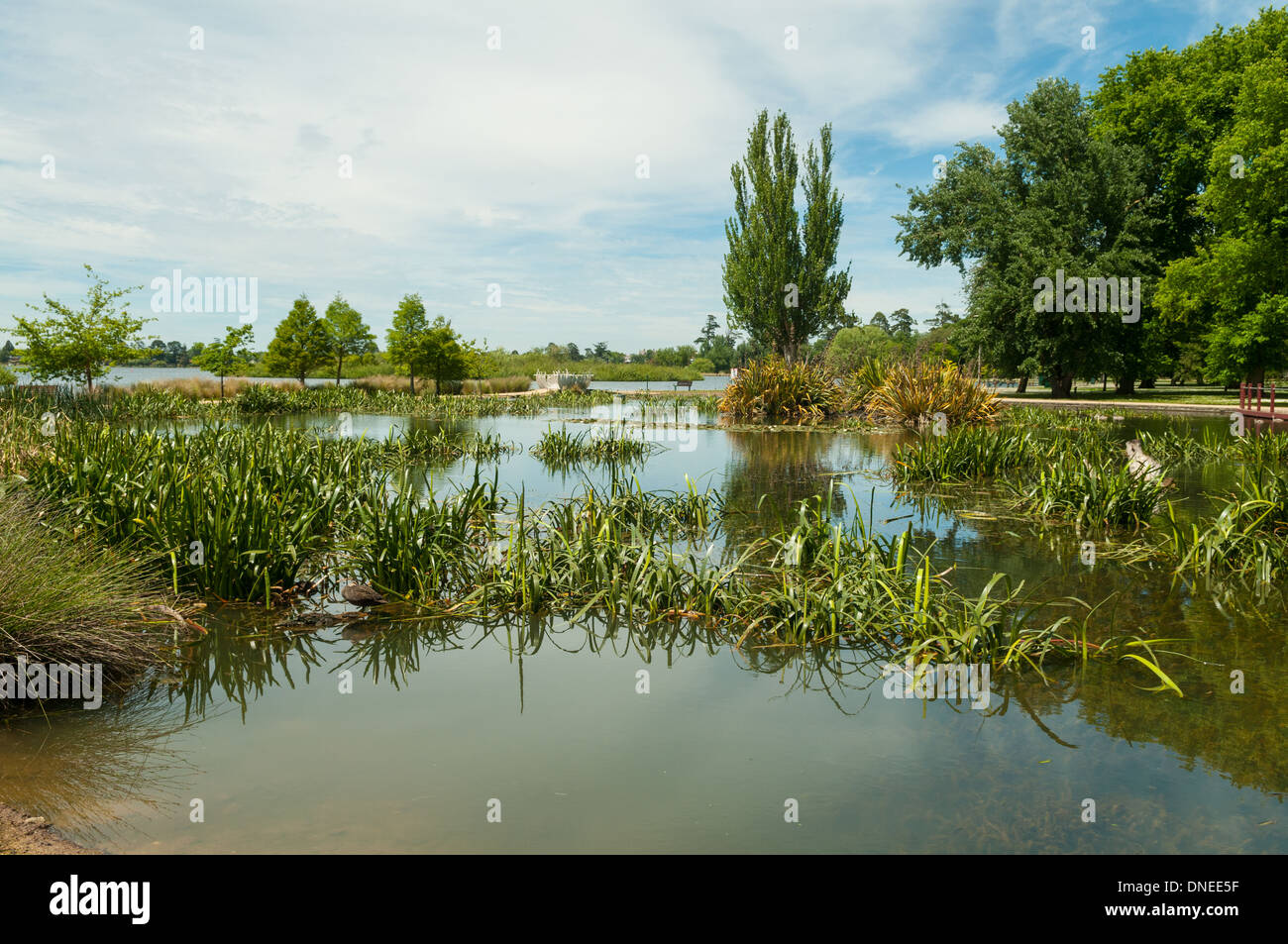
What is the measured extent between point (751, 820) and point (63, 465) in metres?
6.92

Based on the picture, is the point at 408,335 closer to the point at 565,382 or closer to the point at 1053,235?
the point at 565,382

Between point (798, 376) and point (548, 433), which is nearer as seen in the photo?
point (548, 433)

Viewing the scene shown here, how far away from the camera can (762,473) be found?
11688 millimetres

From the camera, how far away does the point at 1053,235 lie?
3088cm

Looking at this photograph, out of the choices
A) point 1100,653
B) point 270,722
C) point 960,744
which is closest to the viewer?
point 960,744

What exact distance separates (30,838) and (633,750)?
2190 millimetres

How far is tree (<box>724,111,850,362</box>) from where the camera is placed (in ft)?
106

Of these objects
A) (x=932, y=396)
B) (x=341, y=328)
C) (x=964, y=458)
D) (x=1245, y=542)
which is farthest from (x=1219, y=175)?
(x=341, y=328)

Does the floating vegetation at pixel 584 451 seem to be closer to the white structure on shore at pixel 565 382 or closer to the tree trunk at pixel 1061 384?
the white structure on shore at pixel 565 382

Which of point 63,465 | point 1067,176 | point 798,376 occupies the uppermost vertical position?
point 1067,176

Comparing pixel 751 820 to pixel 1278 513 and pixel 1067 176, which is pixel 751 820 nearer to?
pixel 1278 513

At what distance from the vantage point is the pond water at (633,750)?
279 cm

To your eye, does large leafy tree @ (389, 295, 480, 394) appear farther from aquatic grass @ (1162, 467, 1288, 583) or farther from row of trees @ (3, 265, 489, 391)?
aquatic grass @ (1162, 467, 1288, 583)
